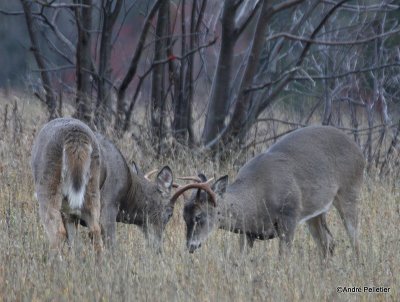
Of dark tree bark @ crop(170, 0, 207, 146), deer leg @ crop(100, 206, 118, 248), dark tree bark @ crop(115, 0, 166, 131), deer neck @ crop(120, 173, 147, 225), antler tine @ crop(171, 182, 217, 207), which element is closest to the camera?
deer leg @ crop(100, 206, 118, 248)

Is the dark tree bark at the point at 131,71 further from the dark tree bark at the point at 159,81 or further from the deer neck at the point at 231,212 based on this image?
the deer neck at the point at 231,212

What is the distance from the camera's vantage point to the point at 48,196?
26.1 ft

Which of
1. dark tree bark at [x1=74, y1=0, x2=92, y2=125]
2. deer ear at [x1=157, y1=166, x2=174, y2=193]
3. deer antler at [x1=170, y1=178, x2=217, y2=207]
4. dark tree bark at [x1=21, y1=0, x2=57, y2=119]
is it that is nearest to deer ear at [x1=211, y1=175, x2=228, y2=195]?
deer antler at [x1=170, y1=178, x2=217, y2=207]

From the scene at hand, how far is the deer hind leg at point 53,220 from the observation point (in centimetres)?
779

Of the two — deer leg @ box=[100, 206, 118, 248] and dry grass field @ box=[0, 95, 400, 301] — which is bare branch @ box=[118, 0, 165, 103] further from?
deer leg @ box=[100, 206, 118, 248]

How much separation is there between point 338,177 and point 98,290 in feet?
13.0

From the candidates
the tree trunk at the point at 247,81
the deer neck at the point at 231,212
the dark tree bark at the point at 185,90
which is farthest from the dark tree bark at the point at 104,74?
the deer neck at the point at 231,212

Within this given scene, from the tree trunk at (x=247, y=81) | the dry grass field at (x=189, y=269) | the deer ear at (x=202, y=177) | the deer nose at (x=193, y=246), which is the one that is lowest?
the dry grass field at (x=189, y=269)

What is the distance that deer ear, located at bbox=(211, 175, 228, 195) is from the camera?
363 inches

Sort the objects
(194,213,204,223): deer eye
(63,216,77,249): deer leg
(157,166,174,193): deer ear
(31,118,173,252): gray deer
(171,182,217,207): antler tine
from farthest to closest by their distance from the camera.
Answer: (157,166,174,193): deer ear, (194,213,204,223): deer eye, (171,182,217,207): antler tine, (63,216,77,249): deer leg, (31,118,173,252): gray deer

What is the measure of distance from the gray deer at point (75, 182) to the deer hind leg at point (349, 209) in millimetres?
1674

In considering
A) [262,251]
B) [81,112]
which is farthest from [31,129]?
[262,251]

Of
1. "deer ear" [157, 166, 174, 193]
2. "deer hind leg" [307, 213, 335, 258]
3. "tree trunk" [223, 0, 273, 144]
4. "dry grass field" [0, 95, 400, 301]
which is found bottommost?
"dry grass field" [0, 95, 400, 301]

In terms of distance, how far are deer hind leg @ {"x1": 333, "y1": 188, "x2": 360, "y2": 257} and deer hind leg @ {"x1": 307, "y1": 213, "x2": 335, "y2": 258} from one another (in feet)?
0.56
